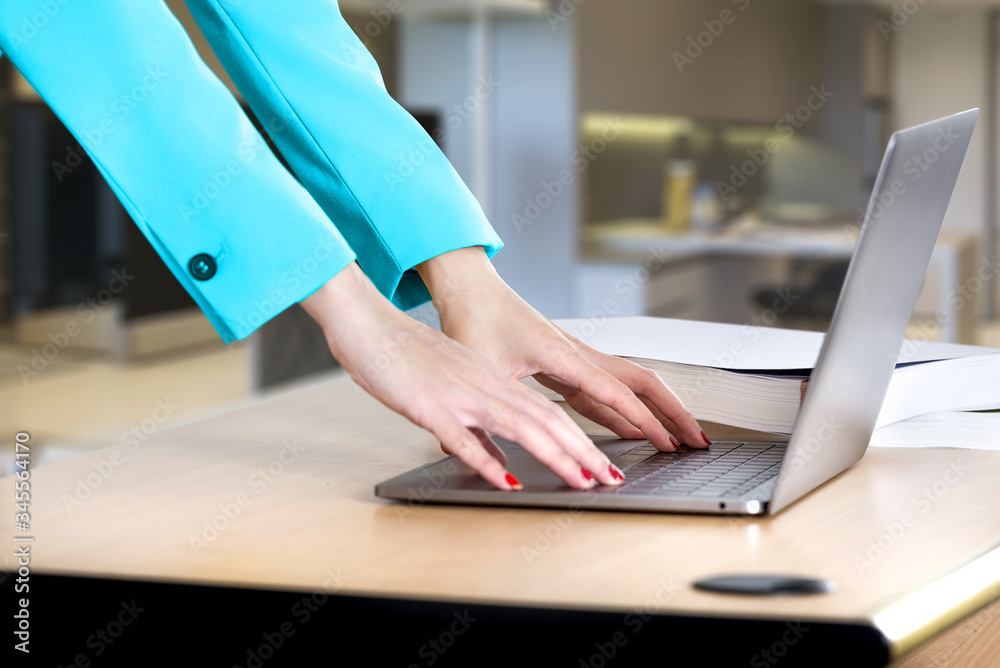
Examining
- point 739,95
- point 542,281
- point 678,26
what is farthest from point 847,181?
point 542,281

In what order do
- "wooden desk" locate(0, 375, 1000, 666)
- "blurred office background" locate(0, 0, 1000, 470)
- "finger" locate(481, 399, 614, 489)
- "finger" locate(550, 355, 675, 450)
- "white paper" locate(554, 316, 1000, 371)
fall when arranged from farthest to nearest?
1. "blurred office background" locate(0, 0, 1000, 470)
2. "white paper" locate(554, 316, 1000, 371)
3. "finger" locate(550, 355, 675, 450)
4. "finger" locate(481, 399, 614, 489)
5. "wooden desk" locate(0, 375, 1000, 666)

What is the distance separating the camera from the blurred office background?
393cm

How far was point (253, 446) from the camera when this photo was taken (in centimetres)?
71

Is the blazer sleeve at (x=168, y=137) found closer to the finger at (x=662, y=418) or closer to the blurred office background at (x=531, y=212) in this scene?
the finger at (x=662, y=418)

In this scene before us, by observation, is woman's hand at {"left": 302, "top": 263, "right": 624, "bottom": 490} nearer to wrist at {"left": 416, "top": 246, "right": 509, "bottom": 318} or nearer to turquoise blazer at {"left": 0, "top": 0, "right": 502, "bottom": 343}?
turquoise blazer at {"left": 0, "top": 0, "right": 502, "bottom": 343}

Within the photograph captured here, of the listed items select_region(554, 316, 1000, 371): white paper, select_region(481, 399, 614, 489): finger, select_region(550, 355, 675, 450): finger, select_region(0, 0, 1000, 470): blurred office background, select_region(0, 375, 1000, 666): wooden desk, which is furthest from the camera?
select_region(0, 0, 1000, 470): blurred office background

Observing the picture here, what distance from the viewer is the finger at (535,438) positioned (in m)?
0.53

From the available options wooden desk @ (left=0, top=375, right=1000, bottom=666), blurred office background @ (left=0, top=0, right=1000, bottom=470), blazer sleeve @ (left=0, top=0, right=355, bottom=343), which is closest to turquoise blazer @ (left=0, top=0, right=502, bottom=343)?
blazer sleeve @ (left=0, top=0, right=355, bottom=343)

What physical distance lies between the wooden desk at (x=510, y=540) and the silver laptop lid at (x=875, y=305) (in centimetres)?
2

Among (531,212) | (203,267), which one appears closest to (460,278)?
(203,267)

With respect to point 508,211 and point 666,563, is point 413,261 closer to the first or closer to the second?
point 666,563

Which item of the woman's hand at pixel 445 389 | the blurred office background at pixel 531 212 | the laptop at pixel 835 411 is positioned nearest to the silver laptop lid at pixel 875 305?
the laptop at pixel 835 411

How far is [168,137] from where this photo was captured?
55 centimetres

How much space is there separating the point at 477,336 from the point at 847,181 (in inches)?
275
